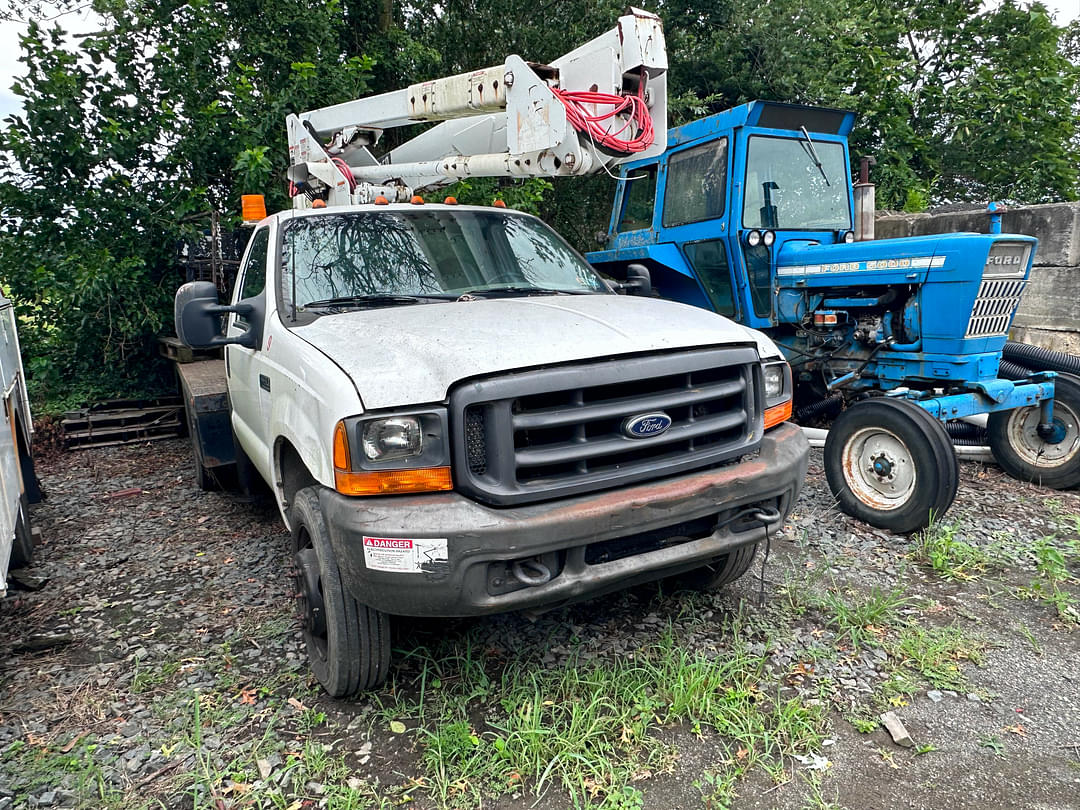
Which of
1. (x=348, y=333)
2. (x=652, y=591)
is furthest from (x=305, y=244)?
(x=652, y=591)

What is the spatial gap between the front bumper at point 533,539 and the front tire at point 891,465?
6.48ft

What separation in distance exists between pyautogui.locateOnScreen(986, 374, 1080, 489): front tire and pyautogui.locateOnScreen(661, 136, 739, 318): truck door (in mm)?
2142

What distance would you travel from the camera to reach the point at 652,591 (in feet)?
12.1

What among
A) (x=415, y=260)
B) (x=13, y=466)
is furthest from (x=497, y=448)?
(x=13, y=466)

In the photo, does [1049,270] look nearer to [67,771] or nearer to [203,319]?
[203,319]

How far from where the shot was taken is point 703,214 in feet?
19.5

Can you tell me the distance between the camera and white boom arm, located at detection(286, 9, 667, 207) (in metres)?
3.89

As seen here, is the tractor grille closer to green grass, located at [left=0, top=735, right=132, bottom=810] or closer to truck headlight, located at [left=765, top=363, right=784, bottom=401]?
truck headlight, located at [left=765, top=363, right=784, bottom=401]

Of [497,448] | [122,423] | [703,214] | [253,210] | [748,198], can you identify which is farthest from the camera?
[122,423]

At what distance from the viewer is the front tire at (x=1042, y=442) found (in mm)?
5000

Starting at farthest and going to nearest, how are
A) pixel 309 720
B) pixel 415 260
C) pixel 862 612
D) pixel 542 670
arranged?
pixel 415 260
pixel 862 612
pixel 542 670
pixel 309 720

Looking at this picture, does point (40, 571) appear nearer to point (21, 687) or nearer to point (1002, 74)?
point (21, 687)

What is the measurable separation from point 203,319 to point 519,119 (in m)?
1.99

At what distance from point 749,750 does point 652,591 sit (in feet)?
3.90
